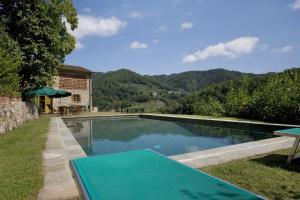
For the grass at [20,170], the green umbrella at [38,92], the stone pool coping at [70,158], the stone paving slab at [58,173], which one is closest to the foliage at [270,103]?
the stone pool coping at [70,158]

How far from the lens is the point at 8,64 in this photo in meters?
9.46

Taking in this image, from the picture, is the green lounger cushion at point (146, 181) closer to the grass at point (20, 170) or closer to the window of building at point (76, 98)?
the grass at point (20, 170)

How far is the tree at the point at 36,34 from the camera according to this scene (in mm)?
12938

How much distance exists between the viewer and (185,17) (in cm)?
1470

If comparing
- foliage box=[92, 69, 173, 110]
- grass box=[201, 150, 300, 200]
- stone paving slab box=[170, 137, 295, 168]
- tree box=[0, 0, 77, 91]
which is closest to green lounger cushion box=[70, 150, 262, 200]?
grass box=[201, 150, 300, 200]

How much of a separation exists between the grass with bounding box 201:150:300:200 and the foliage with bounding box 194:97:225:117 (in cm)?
1187

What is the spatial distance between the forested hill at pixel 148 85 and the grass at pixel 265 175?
127 ft

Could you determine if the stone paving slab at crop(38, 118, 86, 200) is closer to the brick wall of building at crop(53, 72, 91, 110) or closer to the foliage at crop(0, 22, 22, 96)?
the foliage at crop(0, 22, 22, 96)

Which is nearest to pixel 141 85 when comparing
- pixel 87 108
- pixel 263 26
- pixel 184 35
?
pixel 87 108

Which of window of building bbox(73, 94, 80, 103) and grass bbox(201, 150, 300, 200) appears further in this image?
window of building bbox(73, 94, 80, 103)

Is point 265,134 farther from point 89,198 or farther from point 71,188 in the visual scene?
point 89,198

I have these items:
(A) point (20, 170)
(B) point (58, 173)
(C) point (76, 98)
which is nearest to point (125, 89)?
(C) point (76, 98)

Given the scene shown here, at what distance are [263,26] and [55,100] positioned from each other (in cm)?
1911

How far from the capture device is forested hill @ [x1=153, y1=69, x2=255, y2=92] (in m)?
68.6
